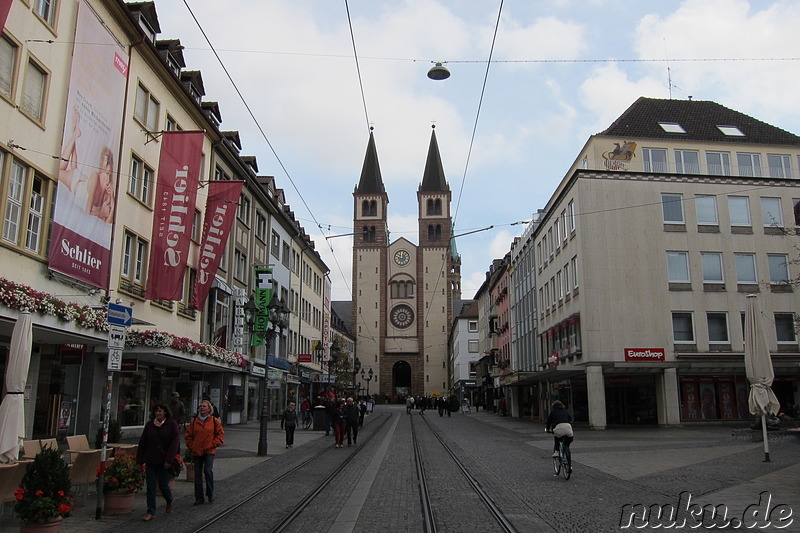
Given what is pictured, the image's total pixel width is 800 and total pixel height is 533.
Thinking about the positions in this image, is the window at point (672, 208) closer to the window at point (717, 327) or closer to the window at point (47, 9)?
the window at point (717, 327)

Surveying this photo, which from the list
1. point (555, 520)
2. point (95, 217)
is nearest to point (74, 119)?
point (95, 217)

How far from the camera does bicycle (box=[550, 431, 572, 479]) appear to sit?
43.6 feet

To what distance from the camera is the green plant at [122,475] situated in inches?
373

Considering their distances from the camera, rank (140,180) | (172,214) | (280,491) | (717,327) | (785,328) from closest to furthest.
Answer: (280,491) < (140,180) < (172,214) < (717,327) < (785,328)

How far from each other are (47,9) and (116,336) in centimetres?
1024

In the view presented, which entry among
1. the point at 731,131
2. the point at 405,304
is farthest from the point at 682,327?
the point at 405,304

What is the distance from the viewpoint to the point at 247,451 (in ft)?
65.3

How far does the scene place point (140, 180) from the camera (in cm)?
2208

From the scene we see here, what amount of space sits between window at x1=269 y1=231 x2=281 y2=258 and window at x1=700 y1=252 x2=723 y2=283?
942 inches

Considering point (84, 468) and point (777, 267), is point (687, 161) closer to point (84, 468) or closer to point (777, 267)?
point (777, 267)

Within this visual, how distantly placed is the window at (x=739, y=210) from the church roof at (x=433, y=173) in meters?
71.0

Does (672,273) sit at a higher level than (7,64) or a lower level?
lower

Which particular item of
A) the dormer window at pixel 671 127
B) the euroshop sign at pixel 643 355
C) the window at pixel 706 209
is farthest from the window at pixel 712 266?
the dormer window at pixel 671 127

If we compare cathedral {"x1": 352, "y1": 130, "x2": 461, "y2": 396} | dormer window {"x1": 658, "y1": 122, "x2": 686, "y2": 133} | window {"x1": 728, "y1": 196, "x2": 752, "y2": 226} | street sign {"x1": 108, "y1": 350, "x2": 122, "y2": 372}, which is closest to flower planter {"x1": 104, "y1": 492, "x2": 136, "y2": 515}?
street sign {"x1": 108, "y1": 350, "x2": 122, "y2": 372}
